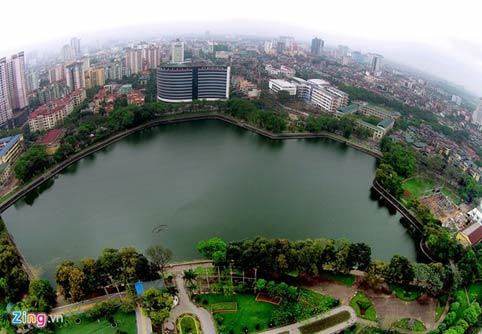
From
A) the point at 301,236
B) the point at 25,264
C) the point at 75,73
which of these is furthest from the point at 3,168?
the point at 75,73

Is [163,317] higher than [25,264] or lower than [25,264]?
higher

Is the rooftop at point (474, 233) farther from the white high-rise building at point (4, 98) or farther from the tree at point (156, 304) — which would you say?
the white high-rise building at point (4, 98)

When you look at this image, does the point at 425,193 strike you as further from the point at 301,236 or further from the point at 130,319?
the point at 130,319

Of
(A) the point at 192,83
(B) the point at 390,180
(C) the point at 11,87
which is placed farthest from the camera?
(A) the point at 192,83

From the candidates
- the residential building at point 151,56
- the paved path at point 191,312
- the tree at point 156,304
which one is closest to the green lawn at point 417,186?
the paved path at point 191,312

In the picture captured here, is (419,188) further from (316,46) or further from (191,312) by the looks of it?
(316,46)

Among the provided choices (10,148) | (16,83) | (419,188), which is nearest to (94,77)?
(16,83)
